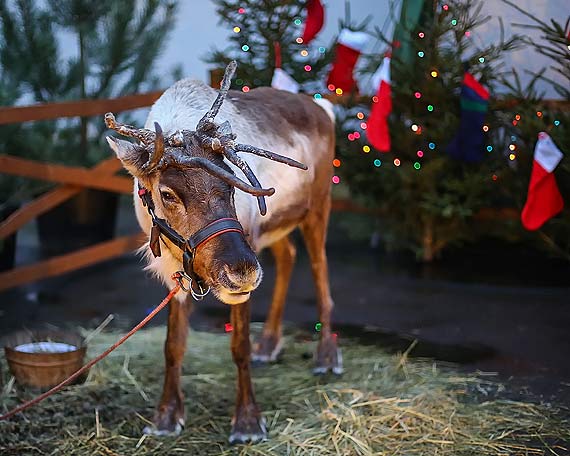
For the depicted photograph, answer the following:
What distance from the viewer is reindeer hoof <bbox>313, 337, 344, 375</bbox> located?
4613mm

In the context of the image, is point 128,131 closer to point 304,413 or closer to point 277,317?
point 304,413

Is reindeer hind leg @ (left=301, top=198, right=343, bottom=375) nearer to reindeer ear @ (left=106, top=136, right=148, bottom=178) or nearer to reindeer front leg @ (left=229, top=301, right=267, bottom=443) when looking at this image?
reindeer front leg @ (left=229, top=301, right=267, bottom=443)

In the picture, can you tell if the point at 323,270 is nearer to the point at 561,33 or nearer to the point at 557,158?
the point at 557,158

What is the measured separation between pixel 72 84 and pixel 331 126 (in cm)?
382

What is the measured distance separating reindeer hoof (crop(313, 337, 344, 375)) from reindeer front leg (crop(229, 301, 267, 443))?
927mm

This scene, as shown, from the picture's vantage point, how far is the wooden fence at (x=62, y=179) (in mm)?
5441

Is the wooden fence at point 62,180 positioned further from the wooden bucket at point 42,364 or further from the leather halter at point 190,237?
the leather halter at point 190,237

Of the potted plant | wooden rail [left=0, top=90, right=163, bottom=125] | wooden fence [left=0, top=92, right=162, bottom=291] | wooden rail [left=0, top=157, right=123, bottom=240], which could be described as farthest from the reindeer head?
the potted plant

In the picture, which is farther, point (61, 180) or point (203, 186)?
point (61, 180)

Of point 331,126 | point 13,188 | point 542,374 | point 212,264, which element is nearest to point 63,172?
point 13,188

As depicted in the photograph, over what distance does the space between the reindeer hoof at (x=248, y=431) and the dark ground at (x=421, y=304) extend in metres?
1.55

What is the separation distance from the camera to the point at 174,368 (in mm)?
3832

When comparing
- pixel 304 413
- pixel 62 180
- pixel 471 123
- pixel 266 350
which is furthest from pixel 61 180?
pixel 471 123

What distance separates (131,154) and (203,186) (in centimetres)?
35
